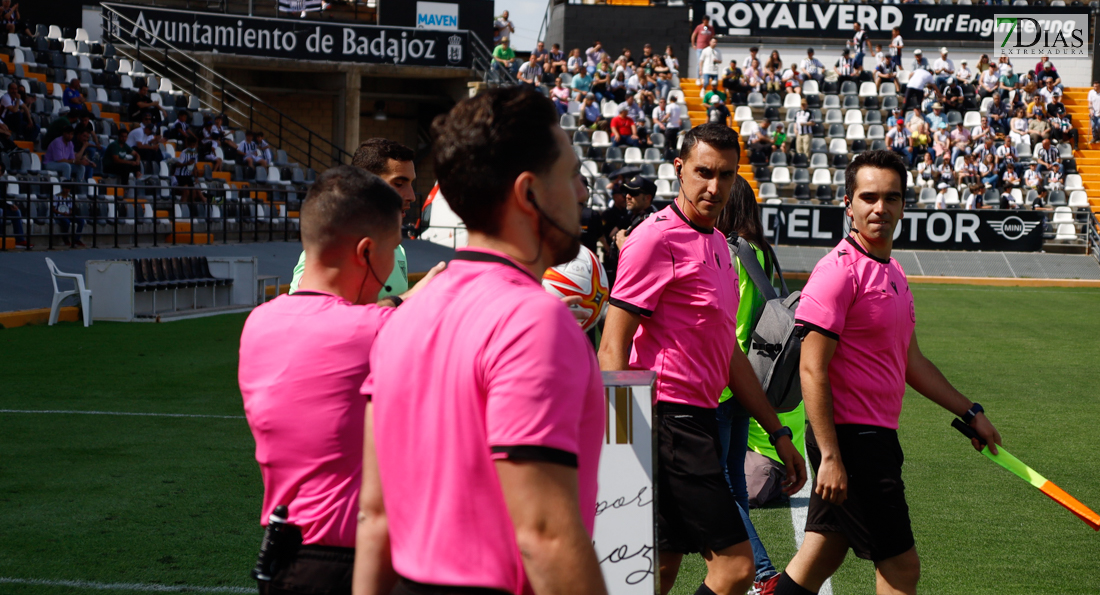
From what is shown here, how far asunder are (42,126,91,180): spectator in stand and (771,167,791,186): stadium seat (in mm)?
18185

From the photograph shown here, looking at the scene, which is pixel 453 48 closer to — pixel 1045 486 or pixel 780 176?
pixel 780 176

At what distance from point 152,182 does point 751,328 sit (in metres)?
18.4

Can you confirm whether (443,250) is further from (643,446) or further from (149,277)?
(643,446)

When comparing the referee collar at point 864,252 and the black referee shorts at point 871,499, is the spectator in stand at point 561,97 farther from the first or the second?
the black referee shorts at point 871,499

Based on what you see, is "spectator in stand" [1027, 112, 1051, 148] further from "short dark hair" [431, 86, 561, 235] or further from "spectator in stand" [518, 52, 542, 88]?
"short dark hair" [431, 86, 561, 235]

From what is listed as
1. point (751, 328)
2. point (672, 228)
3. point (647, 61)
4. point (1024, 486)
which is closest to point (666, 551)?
point (672, 228)

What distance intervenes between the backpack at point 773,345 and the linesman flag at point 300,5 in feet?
97.8

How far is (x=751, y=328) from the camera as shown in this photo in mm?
5496

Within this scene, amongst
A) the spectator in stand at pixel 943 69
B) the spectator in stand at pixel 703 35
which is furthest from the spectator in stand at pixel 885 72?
the spectator in stand at pixel 703 35

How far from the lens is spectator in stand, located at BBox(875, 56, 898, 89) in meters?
34.8

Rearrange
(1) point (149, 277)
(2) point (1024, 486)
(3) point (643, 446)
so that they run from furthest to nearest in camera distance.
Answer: (1) point (149, 277), (2) point (1024, 486), (3) point (643, 446)

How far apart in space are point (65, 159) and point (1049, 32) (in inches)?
1264

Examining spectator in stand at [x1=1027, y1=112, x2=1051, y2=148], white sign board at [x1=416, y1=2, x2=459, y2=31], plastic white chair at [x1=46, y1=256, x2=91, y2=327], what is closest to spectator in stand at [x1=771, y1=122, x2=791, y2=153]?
spectator in stand at [x1=1027, y1=112, x2=1051, y2=148]

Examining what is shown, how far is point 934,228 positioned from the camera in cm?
2714
